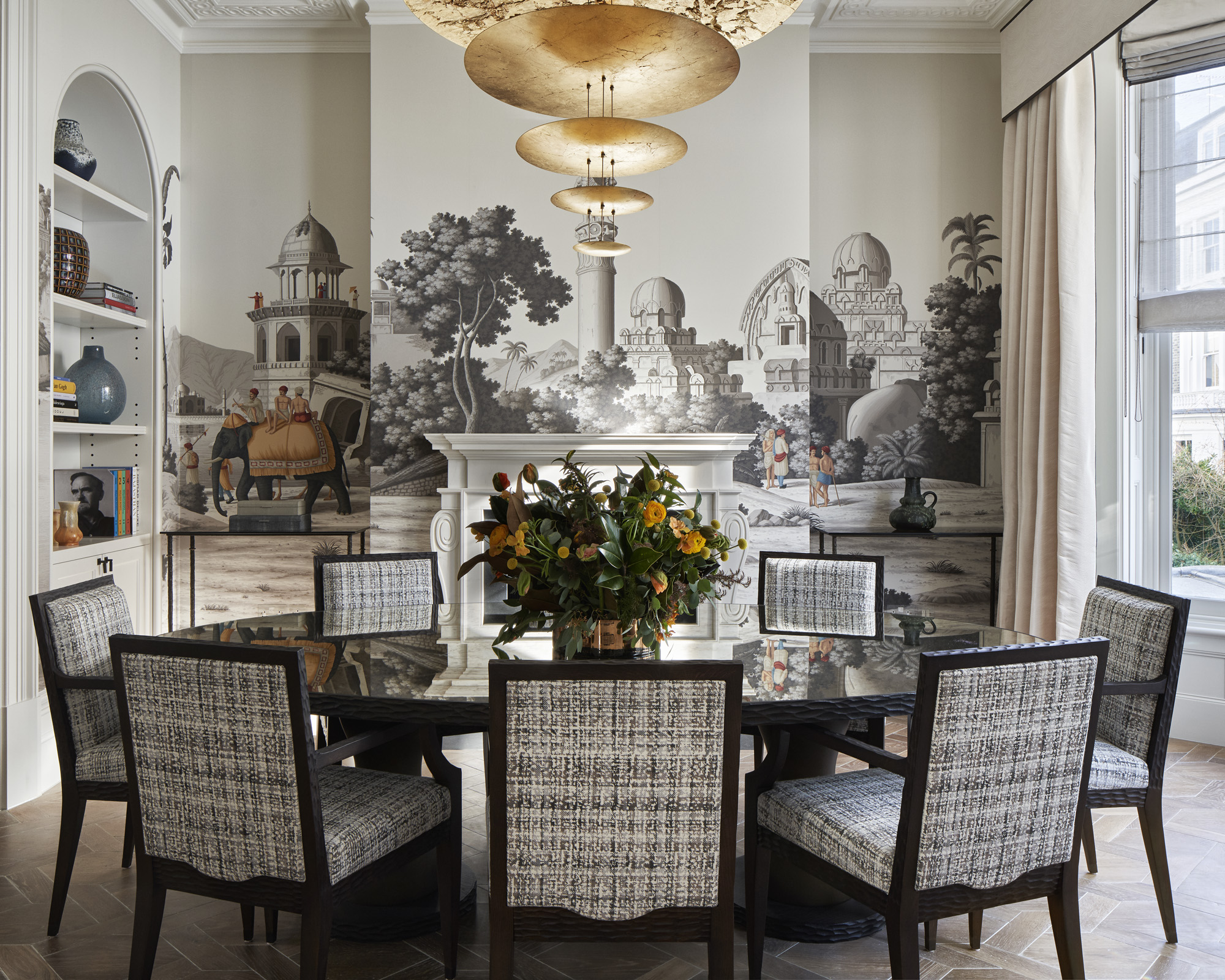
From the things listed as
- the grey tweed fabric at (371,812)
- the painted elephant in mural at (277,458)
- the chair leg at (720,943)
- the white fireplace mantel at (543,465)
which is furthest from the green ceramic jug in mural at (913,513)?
the chair leg at (720,943)

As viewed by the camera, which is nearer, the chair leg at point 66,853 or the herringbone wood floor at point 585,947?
the herringbone wood floor at point 585,947

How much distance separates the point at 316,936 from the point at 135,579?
3.21m

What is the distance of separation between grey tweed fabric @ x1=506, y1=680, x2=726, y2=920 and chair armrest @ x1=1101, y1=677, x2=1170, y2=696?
4.08 feet

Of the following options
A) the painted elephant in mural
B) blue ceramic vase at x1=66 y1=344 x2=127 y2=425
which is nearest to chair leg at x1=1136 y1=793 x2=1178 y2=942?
the painted elephant in mural

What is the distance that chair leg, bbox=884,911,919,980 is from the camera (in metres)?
1.61

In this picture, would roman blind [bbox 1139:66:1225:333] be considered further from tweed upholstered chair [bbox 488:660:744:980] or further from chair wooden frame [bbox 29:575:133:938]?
chair wooden frame [bbox 29:575:133:938]

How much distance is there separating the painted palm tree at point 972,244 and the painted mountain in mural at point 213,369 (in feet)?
12.8

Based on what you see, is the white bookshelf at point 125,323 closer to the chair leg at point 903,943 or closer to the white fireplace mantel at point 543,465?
the white fireplace mantel at point 543,465

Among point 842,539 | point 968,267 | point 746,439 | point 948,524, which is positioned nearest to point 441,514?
point 746,439

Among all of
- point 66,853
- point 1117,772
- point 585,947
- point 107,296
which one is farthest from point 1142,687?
point 107,296

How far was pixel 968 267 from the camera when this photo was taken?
463 cm

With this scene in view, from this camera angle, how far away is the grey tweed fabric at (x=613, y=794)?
59.0 inches

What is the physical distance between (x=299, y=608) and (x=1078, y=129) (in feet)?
15.2

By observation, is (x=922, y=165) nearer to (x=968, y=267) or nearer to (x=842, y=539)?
(x=968, y=267)
